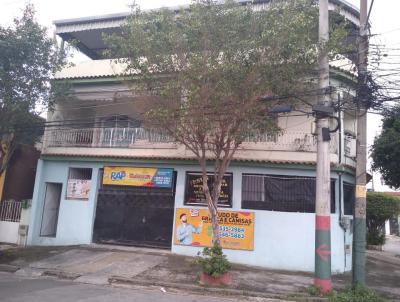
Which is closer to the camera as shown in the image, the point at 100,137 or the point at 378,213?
the point at 100,137

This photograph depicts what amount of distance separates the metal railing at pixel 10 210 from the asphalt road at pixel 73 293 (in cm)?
593

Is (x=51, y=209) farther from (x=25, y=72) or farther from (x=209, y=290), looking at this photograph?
(x=209, y=290)

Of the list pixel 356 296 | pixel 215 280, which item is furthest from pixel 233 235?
pixel 356 296

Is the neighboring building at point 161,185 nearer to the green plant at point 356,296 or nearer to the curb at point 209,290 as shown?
the green plant at point 356,296

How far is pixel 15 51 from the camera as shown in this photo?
12.9 m

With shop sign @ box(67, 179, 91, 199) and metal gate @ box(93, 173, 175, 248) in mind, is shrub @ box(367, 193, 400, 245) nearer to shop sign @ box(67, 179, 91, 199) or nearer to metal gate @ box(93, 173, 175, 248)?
metal gate @ box(93, 173, 175, 248)

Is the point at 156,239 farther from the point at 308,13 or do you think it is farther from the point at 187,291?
the point at 308,13

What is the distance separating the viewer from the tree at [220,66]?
10.2m

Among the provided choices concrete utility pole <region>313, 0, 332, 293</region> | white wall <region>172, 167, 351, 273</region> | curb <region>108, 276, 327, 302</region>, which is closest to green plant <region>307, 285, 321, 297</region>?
concrete utility pole <region>313, 0, 332, 293</region>

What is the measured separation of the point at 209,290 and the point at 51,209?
9.50 m

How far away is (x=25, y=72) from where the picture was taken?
13148mm

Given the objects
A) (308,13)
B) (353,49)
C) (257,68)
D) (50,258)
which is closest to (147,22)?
(257,68)

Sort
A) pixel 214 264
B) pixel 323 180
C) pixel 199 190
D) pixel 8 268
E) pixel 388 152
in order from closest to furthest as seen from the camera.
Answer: pixel 323 180, pixel 214 264, pixel 8 268, pixel 199 190, pixel 388 152

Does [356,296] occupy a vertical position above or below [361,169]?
below
